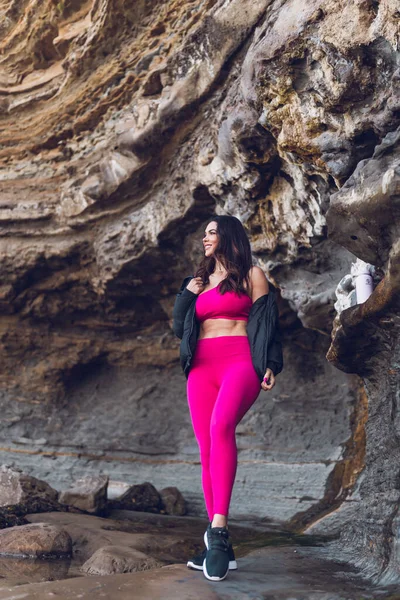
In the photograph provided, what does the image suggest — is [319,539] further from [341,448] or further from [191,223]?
[191,223]

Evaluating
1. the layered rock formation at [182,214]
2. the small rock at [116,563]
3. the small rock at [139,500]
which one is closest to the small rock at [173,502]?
the small rock at [139,500]

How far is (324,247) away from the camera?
17.0ft

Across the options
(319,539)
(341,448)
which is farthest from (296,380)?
(319,539)

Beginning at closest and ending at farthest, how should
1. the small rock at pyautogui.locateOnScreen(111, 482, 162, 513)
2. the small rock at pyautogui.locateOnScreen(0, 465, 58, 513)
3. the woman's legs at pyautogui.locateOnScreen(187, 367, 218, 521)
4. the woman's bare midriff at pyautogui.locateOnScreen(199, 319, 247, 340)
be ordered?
the woman's legs at pyautogui.locateOnScreen(187, 367, 218, 521) → the woman's bare midriff at pyautogui.locateOnScreen(199, 319, 247, 340) → the small rock at pyautogui.locateOnScreen(0, 465, 58, 513) → the small rock at pyautogui.locateOnScreen(111, 482, 162, 513)

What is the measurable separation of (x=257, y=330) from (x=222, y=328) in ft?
0.65

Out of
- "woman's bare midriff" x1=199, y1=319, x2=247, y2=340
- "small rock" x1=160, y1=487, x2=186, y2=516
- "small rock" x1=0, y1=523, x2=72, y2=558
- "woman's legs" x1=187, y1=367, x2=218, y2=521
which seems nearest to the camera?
"woman's legs" x1=187, y1=367, x2=218, y2=521

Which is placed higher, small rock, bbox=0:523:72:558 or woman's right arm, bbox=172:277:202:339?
woman's right arm, bbox=172:277:202:339

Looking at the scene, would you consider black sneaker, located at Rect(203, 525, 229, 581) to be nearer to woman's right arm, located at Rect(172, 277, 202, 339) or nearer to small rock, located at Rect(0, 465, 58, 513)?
woman's right arm, located at Rect(172, 277, 202, 339)

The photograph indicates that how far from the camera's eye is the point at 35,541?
410 cm

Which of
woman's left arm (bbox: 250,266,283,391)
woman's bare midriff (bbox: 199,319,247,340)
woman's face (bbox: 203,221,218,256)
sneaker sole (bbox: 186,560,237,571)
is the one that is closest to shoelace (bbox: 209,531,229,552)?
sneaker sole (bbox: 186,560,237,571)

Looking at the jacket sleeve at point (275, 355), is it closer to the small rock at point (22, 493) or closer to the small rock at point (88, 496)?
→ the small rock at point (22, 493)

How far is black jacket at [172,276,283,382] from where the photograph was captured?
327 cm

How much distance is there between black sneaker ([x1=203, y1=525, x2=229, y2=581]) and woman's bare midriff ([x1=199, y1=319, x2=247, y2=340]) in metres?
0.96

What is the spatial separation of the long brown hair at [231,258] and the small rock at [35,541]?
1.92m
